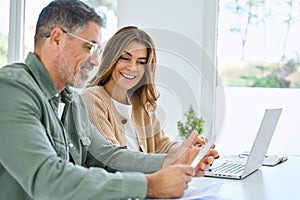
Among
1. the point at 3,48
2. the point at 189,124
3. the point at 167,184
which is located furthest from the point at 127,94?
the point at 3,48

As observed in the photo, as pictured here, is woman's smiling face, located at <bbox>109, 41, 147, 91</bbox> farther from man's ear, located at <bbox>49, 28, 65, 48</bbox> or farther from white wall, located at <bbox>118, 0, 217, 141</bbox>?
white wall, located at <bbox>118, 0, 217, 141</bbox>

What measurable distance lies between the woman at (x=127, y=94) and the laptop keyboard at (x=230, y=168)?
0.63ft

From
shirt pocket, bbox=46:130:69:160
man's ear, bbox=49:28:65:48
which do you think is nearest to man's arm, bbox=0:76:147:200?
shirt pocket, bbox=46:130:69:160

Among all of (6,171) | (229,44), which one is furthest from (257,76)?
(6,171)

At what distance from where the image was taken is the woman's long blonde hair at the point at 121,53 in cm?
172

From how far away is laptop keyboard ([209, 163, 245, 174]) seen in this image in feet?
5.28

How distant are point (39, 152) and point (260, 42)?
219cm

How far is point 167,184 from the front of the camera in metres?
0.96

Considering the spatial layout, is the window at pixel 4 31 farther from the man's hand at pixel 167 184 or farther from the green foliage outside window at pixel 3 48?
the man's hand at pixel 167 184

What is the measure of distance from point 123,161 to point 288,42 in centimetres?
179

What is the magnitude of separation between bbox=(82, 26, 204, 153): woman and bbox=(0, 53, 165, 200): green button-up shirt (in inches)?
18.0

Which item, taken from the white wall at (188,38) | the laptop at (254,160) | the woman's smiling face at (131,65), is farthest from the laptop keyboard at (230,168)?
the white wall at (188,38)

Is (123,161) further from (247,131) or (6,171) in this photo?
(247,131)

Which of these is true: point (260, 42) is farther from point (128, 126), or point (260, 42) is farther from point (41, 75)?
point (41, 75)
